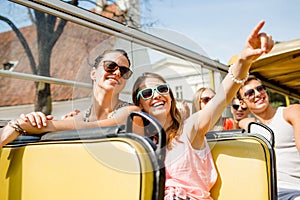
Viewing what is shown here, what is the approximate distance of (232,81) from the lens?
126cm

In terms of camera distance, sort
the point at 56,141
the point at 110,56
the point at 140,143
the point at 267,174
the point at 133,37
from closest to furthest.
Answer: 1. the point at 140,143
2. the point at 56,141
3. the point at 110,56
4. the point at 267,174
5. the point at 133,37

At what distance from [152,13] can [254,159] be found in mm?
10924

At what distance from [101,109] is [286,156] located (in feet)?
3.92

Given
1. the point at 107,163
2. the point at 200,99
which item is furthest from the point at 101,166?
the point at 200,99

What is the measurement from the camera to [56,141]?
1075 millimetres

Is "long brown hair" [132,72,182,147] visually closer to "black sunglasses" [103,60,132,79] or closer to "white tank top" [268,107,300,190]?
"black sunglasses" [103,60,132,79]

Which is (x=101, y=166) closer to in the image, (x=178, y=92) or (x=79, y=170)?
(x=79, y=170)

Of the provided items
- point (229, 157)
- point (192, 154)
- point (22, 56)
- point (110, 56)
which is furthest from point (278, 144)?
point (22, 56)

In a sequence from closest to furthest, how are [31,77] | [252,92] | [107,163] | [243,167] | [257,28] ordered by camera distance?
[107,163], [257,28], [243,167], [31,77], [252,92]

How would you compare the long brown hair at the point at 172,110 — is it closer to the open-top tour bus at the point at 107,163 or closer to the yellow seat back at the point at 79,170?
the open-top tour bus at the point at 107,163

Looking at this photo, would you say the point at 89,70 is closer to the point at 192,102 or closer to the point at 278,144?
the point at 192,102

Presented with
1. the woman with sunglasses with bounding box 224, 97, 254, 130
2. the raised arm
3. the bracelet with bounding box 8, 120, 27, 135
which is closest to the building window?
the raised arm

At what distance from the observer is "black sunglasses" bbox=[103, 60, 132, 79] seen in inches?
48.1

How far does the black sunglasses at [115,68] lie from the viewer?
122cm
